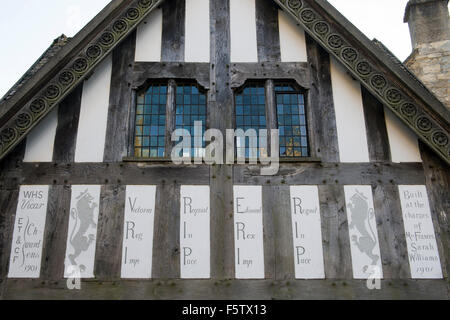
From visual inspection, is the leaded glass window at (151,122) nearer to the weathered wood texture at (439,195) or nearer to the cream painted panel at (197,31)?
the cream painted panel at (197,31)

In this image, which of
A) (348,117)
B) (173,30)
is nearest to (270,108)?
(348,117)

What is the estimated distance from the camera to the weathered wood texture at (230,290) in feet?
20.2

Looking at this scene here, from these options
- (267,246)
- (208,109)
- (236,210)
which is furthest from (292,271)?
(208,109)

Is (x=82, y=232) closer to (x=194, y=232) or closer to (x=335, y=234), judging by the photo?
(x=194, y=232)

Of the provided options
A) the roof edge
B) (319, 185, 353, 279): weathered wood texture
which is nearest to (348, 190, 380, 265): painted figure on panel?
(319, 185, 353, 279): weathered wood texture

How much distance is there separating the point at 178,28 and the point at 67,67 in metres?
1.80

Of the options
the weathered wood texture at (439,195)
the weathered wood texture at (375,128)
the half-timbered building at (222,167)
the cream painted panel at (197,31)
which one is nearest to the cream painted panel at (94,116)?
the half-timbered building at (222,167)

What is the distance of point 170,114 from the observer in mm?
7129

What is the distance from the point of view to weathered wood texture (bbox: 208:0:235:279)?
6340 mm

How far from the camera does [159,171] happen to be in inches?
266

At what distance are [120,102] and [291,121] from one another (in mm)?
2449

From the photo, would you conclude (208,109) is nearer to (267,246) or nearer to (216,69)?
(216,69)

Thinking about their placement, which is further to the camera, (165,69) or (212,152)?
(165,69)

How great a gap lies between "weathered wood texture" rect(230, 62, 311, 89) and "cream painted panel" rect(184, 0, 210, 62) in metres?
0.53
